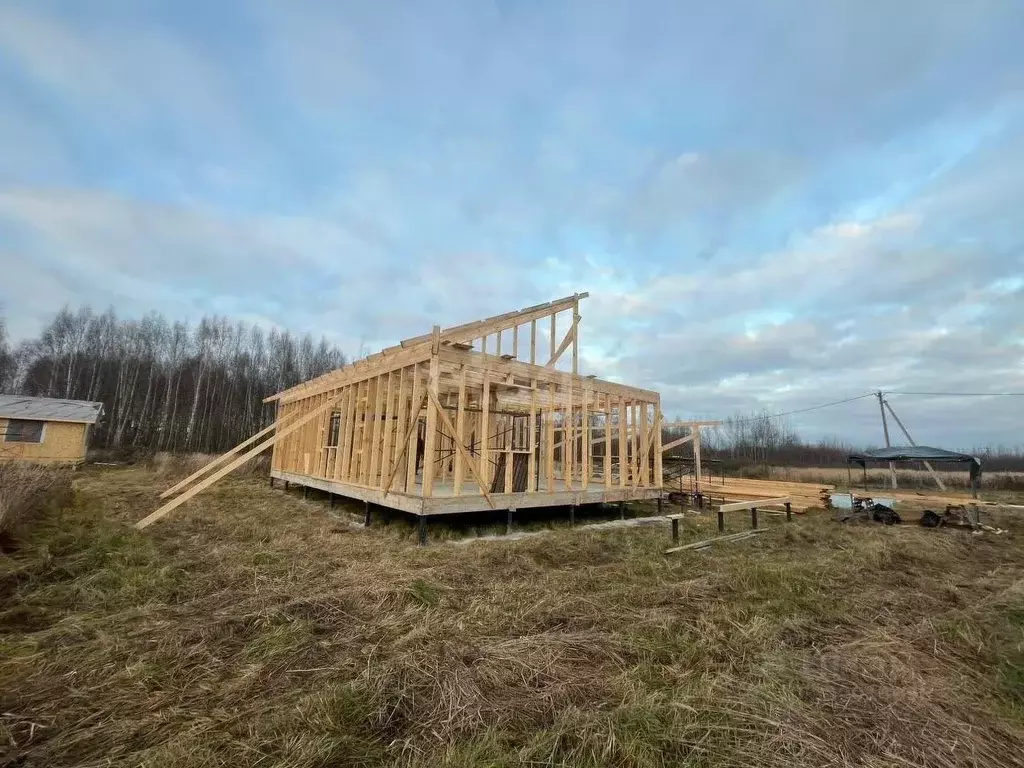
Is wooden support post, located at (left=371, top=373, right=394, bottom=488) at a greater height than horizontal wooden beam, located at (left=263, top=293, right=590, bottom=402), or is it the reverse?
horizontal wooden beam, located at (left=263, top=293, right=590, bottom=402)

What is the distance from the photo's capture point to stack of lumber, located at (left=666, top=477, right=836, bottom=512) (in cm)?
1488

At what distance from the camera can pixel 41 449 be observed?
22.0 m

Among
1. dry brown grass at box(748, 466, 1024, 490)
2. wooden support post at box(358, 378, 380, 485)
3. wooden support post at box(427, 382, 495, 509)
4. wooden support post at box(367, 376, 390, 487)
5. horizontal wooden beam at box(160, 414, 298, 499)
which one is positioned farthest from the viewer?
dry brown grass at box(748, 466, 1024, 490)

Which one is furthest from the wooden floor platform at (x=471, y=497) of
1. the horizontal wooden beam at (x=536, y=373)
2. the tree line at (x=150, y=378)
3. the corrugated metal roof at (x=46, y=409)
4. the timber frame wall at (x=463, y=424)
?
the tree line at (x=150, y=378)

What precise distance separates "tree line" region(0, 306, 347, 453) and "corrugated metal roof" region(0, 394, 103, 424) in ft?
18.5

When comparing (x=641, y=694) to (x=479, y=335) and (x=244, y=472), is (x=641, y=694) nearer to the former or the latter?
(x=479, y=335)

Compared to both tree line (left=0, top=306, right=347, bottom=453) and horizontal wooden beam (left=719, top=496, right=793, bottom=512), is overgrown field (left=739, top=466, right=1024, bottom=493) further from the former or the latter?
tree line (left=0, top=306, right=347, bottom=453)

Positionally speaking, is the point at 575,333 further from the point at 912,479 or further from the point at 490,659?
the point at 912,479

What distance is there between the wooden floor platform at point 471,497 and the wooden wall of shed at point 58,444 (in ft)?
58.6

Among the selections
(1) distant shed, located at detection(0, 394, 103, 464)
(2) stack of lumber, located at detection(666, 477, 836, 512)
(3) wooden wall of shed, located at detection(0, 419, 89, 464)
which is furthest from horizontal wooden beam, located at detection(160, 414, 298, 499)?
(3) wooden wall of shed, located at detection(0, 419, 89, 464)

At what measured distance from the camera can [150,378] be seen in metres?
32.2

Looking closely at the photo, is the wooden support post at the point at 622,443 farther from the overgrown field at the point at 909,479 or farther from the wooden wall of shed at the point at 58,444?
the wooden wall of shed at the point at 58,444

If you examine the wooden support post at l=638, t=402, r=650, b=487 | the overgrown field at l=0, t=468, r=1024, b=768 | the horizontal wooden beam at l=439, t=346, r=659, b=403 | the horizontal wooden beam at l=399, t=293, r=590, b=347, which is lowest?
the overgrown field at l=0, t=468, r=1024, b=768

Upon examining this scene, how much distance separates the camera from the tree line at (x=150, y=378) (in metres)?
31.3
